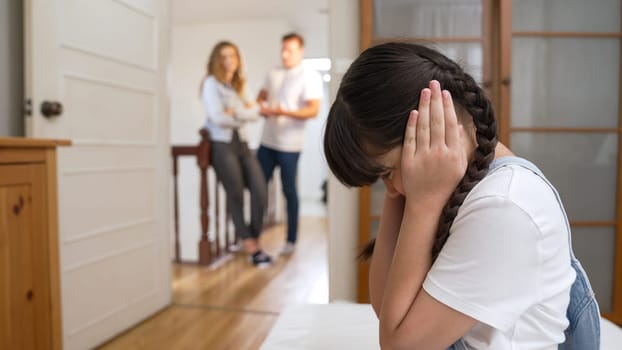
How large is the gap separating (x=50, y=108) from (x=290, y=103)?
177cm

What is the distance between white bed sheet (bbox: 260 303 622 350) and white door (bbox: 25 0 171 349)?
0.99 metres

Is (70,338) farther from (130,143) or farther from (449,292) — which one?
(449,292)

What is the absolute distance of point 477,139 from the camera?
0.65 metres

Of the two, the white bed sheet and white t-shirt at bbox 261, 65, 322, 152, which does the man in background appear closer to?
white t-shirt at bbox 261, 65, 322, 152

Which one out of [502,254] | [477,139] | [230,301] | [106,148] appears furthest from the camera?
[230,301]


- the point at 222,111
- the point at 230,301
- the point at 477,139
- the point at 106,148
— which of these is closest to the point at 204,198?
the point at 222,111

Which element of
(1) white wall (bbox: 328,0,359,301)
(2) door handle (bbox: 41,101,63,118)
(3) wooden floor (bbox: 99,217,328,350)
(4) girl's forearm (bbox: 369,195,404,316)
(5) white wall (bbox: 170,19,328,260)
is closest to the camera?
(4) girl's forearm (bbox: 369,195,404,316)

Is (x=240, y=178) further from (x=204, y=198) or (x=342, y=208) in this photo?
(x=342, y=208)

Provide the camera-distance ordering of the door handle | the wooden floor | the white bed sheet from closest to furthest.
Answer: the white bed sheet, the door handle, the wooden floor

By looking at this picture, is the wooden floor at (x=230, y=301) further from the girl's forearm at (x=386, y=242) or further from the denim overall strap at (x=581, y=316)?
the denim overall strap at (x=581, y=316)

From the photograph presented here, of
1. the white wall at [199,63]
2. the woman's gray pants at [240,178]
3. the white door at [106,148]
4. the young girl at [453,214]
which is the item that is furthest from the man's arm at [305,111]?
the young girl at [453,214]

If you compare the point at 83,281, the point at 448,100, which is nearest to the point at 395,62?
the point at 448,100

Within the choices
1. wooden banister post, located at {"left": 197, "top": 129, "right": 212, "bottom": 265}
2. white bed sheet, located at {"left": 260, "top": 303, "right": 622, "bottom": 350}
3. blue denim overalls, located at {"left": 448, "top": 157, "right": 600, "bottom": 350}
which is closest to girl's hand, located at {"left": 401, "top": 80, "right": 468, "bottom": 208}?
blue denim overalls, located at {"left": 448, "top": 157, "right": 600, "bottom": 350}

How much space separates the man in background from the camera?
316 centimetres
